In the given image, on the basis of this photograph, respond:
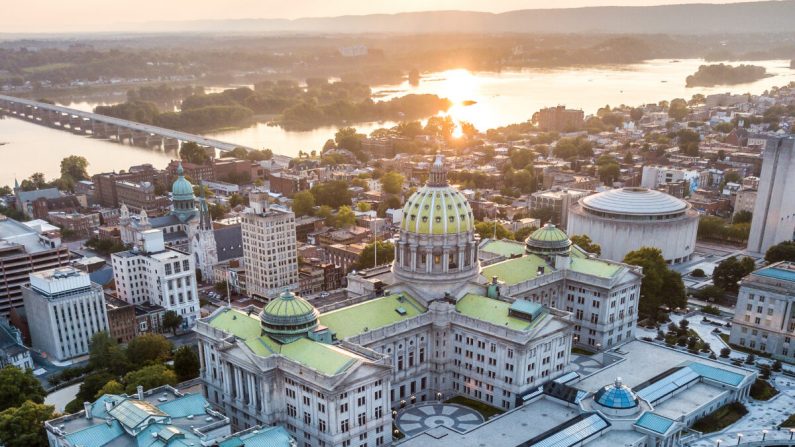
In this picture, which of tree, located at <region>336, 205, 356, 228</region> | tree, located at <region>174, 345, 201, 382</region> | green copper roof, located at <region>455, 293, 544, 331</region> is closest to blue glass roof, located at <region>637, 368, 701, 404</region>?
green copper roof, located at <region>455, 293, 544, 331</region>

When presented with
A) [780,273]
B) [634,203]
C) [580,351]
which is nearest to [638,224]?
[634,203]

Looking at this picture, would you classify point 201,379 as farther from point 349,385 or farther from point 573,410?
point 573,410

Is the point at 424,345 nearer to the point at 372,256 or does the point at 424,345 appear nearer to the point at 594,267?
the point at 594,267

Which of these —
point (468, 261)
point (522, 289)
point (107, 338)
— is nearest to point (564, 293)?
point (522, 289)

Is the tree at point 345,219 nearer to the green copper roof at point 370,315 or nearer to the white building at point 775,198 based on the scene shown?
the green copper roof at point 370,315

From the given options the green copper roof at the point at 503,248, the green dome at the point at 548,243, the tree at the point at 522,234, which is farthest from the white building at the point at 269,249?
the tree at the point at 522,234
